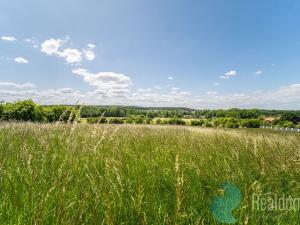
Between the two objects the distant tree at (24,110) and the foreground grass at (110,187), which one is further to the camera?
the distant tree at (24,110)

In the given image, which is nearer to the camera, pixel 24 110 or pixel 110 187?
pixel 110 187

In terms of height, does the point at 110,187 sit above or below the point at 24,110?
below

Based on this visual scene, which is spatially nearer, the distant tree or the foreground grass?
the foreground grass

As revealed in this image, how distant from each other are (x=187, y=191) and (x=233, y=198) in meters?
0.49

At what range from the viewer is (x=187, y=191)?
243cm

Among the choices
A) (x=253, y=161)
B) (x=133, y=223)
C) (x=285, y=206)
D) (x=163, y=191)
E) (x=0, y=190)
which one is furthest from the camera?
(x=253, y=161)

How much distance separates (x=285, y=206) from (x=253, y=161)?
1582 millimetres

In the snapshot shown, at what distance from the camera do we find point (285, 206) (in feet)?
7.85

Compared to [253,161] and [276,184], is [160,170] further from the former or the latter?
[253,161]

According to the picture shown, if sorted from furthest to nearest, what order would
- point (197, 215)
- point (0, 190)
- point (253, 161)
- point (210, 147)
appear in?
point (210, 147) < point (253, 161) < point (0, 190) < point (197, 215)

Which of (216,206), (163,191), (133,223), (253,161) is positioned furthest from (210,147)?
(133,223)

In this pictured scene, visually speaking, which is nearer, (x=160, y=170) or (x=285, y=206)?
(x=285, y=206)

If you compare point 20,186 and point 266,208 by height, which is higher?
point 20,186

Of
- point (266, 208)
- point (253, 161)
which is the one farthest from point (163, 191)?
point (253, 161)
